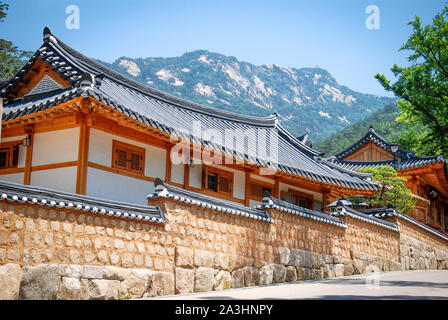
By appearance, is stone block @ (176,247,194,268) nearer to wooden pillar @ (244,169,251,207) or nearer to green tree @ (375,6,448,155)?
wooden pillar @ (244,169,251,207)

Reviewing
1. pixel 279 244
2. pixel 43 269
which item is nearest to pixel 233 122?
pixel 279 244

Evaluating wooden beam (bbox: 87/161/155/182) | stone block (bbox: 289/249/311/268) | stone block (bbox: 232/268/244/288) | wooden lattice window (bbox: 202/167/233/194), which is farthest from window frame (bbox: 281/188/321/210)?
stone block (bbox: 232/268/244/288)

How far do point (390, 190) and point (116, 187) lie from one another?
44.6ft

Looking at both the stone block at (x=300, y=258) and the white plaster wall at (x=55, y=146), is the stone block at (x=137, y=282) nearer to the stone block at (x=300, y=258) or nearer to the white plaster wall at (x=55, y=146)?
the white plaster wall at (x=55, y=146)

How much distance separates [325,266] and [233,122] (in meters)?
7.65

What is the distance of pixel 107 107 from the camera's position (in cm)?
1255

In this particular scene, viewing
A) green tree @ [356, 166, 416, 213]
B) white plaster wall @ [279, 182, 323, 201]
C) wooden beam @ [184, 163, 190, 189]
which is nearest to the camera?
wooden beam @ [184, 163, 190, 189]

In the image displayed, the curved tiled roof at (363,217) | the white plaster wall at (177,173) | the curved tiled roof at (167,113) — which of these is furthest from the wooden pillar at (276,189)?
the white plaster wall at (177,173)

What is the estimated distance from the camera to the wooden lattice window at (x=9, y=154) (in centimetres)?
1508

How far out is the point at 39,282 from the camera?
9016 millimetres

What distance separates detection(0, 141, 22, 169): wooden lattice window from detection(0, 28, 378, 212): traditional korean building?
3 centimetres

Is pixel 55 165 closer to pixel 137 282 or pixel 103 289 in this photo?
pixel 137 282

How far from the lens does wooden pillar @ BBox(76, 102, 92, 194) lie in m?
13.2
